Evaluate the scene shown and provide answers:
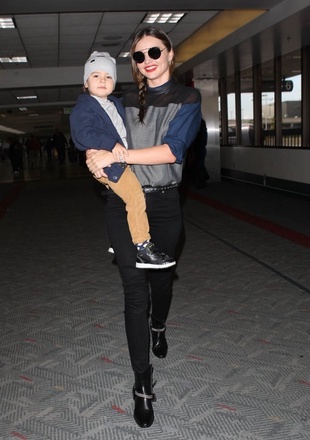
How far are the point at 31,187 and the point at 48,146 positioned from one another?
1814 cm

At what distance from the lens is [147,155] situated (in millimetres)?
2520

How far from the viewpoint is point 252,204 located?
1065 cm

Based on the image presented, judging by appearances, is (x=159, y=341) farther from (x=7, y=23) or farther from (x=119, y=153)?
(x=7, y=23)

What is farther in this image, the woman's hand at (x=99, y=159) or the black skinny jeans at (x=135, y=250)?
the black skinny jeans at (x=135, y=250)

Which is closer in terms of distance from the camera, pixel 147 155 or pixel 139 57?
pixel 147 155

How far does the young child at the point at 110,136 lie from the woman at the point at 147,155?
0.20ft

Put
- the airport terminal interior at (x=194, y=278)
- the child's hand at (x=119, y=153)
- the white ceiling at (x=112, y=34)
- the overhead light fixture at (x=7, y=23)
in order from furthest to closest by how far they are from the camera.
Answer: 1. the overhead light fixture at (x=7, y=23)
2. the white ceiling at (x=112, y=34)
3. the airport terminal interior at (x=194, y=278)
4. the child's hand at (x=119, y=153)

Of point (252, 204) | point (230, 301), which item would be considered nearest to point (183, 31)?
point (252, 204)

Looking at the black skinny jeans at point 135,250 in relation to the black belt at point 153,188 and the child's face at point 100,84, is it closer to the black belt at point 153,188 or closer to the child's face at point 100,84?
the black belt at point 153,188

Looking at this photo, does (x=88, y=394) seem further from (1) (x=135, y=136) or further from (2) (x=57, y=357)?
(1) (x=135, y=136)

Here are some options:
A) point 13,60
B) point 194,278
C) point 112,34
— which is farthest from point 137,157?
point 13,60

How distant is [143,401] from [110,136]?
1.28m

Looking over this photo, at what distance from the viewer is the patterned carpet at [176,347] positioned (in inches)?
105

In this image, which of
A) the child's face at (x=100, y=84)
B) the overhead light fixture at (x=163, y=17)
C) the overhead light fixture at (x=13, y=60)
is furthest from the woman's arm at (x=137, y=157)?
the overhead light fixture at (x=13, y=60)
